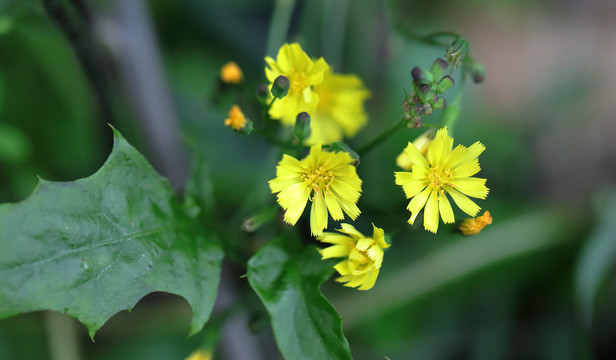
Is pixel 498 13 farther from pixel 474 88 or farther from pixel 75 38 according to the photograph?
pixel 75 38

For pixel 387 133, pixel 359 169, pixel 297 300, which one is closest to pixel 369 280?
pixel 297 300

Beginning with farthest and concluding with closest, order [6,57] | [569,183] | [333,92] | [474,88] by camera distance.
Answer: [569,183] < [474,88] < [6,57] < [333,92]

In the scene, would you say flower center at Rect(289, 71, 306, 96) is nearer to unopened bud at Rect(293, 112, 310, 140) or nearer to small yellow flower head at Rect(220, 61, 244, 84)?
unopened bud at Rect(293, 112, 310, 140)

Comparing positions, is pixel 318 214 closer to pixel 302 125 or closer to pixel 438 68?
pixel 302 125

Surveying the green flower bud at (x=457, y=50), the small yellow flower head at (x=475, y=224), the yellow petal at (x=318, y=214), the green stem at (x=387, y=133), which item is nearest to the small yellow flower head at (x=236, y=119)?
the yellow petal at (x=318, y=214)

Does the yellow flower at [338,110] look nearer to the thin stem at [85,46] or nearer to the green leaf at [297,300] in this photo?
the green leaf at [297,300]

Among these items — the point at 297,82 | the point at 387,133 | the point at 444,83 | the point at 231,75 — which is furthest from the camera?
the point at 231,75

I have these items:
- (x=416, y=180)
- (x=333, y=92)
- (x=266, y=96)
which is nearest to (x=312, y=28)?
(x=333, y=92)
